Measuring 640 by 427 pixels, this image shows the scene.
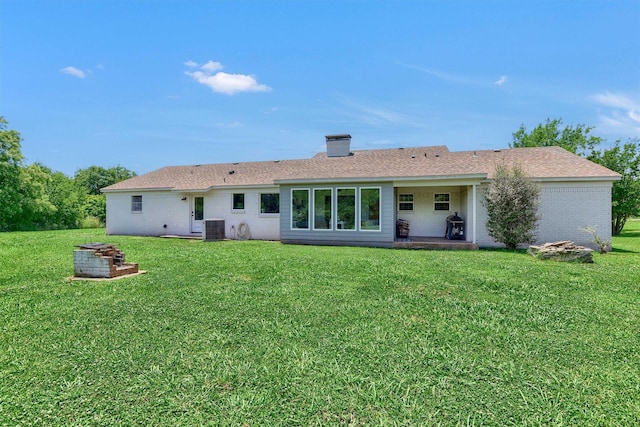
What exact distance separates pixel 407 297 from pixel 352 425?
3.27 metres

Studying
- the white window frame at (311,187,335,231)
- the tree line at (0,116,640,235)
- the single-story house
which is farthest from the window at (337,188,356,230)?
the tree line at (0,116,640,235)

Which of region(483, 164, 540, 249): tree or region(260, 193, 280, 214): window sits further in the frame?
region(260, 193, 280, 214): window

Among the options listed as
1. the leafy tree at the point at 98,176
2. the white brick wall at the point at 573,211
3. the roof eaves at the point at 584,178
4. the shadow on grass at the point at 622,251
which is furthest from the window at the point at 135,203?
the leafy tree at the point at 98,176

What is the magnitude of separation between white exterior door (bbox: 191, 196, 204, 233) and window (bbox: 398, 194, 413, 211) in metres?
10.1

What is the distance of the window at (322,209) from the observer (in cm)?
1324

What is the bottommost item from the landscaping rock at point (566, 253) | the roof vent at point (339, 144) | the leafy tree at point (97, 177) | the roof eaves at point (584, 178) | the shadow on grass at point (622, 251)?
the shadow on grass at point (622, 251)

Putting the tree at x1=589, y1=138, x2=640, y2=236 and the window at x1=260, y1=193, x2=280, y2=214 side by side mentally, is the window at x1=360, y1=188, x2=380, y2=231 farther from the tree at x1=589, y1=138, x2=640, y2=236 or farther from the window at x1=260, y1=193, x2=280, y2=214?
the tree at x1=589, y1=138, x2=640, y2=236

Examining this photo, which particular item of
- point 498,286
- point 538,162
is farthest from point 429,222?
point 498,286

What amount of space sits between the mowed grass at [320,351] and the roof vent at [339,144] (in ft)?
40.7

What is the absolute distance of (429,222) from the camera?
49.1 feet

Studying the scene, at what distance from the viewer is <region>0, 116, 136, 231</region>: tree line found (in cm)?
2344

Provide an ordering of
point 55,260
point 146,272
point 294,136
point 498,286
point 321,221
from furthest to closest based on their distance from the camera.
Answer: point 294,136
point 321,221
point 55,260
point 146,272
point 498,286

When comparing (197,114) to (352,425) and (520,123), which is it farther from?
(520,123)

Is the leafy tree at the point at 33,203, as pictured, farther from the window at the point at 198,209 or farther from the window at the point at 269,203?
the window at the point at 269,203
